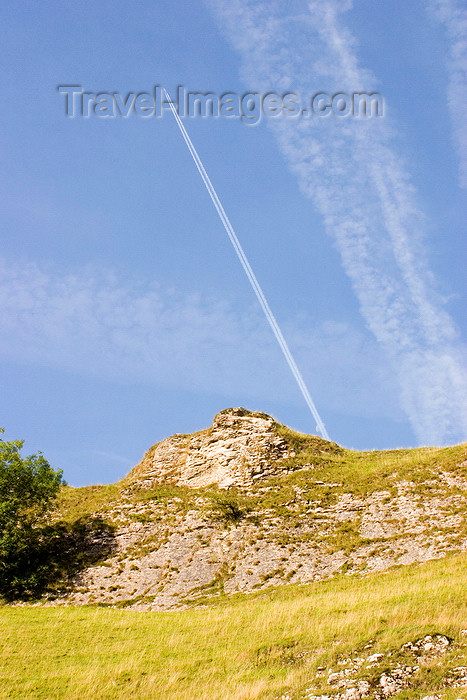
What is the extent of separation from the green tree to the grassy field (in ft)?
25.1

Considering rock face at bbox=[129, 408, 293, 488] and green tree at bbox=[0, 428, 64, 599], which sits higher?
rock face at bbox=[129, 408, 293, 488]

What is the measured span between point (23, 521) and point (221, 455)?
22.2m

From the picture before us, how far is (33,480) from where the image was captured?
1934 inches

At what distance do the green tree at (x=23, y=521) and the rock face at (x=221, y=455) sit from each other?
12.8 meters

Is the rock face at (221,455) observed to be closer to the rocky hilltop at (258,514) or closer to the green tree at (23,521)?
the rocky hilltop at (258,514)

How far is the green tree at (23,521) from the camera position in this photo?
4106 centimetres

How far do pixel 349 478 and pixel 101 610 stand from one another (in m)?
26.6

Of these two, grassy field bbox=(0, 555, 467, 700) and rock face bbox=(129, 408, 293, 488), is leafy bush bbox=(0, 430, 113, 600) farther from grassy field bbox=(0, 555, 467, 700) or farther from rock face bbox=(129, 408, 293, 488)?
rock face bbox=(129, 408, 293, 488)

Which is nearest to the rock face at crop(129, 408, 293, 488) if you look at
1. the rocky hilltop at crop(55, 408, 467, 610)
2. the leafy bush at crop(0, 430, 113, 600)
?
the rocky hilltop at crop(55, 408, 467, 610)

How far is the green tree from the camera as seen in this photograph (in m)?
41.1

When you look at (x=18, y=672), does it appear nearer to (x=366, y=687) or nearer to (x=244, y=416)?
(x=366, y=687)

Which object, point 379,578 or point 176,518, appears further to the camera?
point 176,518

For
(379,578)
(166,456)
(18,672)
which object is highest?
(166,456)

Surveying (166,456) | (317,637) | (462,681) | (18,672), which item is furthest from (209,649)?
(166,456)
